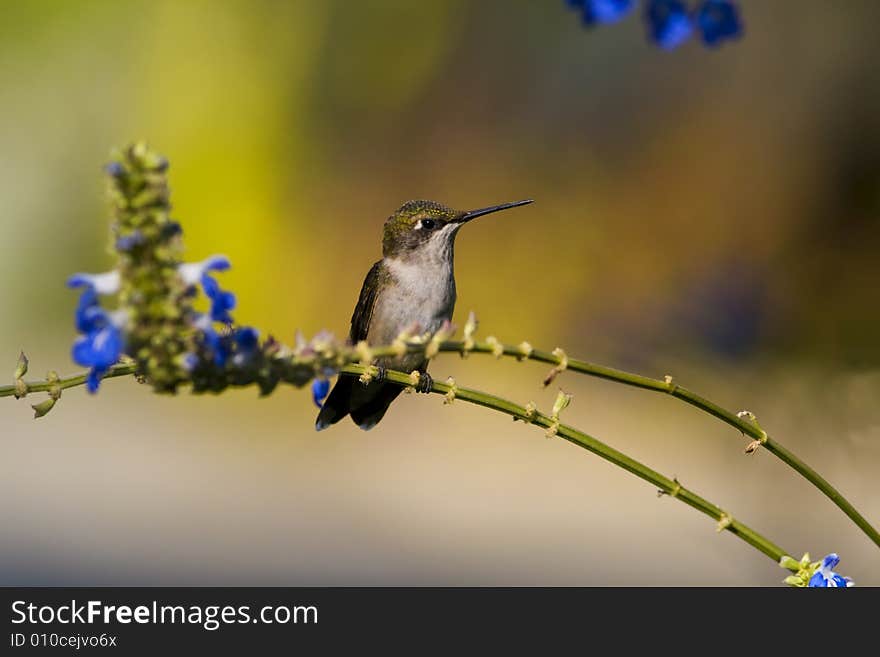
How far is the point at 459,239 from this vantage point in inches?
416

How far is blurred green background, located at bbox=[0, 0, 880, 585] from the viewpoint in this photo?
8.88 meters

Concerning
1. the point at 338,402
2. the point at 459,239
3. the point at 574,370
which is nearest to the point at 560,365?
the point at 574,370

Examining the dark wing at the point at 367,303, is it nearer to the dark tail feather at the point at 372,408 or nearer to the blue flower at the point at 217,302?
the dark tail feather at the point at 372,408

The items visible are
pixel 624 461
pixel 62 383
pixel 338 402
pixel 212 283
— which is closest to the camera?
pixel 212 283

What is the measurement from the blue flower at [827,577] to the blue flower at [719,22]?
0.87 meters

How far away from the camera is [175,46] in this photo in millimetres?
10812

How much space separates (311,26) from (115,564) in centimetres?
530

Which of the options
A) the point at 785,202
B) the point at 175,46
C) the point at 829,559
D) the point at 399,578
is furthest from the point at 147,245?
the point at 175,46

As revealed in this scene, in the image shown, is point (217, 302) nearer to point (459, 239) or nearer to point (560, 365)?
point (560, 365)

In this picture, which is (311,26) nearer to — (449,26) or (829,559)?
(449,26)

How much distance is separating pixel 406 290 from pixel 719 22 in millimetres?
2601

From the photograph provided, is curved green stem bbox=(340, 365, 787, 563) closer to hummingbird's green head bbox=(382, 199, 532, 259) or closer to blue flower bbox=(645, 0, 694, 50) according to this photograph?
blue flower bbox=(645, 0, 694, 50)

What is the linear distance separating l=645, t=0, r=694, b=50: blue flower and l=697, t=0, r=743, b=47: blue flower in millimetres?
18

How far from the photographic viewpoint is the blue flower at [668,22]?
1.28 meters
